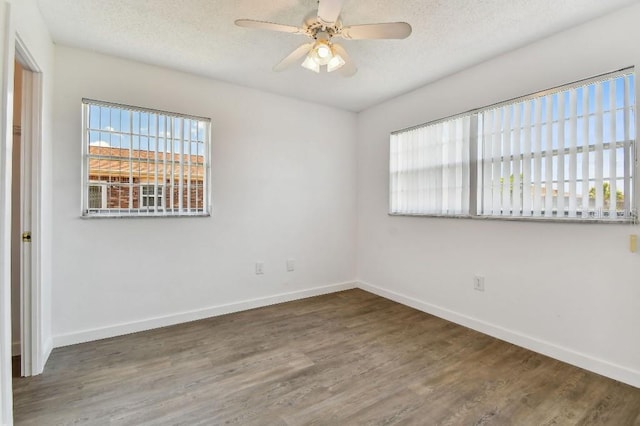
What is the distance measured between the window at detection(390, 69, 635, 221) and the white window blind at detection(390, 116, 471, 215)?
0.04 ft

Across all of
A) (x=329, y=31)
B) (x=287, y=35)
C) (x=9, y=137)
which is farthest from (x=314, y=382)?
(x=287, y=35)

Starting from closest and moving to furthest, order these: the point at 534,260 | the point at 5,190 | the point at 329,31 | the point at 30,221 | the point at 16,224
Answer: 1. the point at 5,190
2. the point at 329,31
3. the point at 30,221
4. the point at 16,224
5. the point at 534,260

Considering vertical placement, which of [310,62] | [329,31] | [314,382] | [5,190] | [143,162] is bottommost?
[314,382]

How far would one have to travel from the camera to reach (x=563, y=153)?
2299 mm

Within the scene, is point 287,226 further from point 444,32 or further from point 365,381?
point 444,32

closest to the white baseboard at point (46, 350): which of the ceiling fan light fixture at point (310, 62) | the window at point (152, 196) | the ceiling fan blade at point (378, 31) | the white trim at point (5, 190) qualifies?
the white trim at point (5, 190)

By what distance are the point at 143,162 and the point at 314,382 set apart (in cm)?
254

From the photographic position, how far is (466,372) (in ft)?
7.07

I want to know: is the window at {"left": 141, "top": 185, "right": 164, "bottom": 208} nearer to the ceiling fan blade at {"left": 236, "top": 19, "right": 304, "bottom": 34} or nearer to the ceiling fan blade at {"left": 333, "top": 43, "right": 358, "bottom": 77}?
the ceiling fan blade at {"left": 236, "top": 19, "right": 304, "bottom": 34}

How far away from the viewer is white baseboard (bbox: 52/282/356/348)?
2.56 metres

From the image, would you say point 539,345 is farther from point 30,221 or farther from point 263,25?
point 30,221

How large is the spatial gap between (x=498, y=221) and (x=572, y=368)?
123 centimetres

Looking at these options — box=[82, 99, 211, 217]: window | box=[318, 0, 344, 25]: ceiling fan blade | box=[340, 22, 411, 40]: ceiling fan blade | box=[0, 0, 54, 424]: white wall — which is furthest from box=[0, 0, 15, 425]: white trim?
box=[340, 22, 411, 40]: ceiling fan blade

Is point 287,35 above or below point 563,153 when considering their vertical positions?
above
